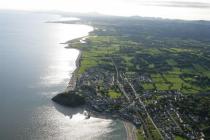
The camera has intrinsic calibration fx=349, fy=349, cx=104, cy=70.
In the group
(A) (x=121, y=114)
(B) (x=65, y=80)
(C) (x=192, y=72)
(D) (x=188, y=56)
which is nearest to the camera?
(A) (x=121, y=114)


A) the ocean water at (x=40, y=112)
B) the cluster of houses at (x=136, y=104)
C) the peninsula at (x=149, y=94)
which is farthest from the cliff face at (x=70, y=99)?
the cluster of houses at (x=136, y=104)

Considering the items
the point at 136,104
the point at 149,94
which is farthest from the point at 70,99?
the point at 149,94

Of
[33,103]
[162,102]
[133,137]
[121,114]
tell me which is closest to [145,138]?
[133,137]

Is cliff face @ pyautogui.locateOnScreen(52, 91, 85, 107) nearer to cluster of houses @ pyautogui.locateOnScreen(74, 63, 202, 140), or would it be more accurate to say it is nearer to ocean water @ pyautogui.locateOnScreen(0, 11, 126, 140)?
ocean water @ pyautogui.locateOnScreen(0, 11, 126, 140)

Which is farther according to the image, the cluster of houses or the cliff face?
the cliff face

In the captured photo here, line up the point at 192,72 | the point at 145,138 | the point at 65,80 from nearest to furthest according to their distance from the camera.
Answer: the point at 145,138
the point at 65,80
the point at 192,72

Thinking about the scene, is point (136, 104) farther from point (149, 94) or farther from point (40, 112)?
point (40, 112)

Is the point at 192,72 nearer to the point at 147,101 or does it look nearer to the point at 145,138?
the point at 147,101

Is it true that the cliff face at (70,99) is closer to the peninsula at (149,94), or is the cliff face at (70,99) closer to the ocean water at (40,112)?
the peninsula at (149,94)

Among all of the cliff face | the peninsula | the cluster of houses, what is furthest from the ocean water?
the cluster of houses
